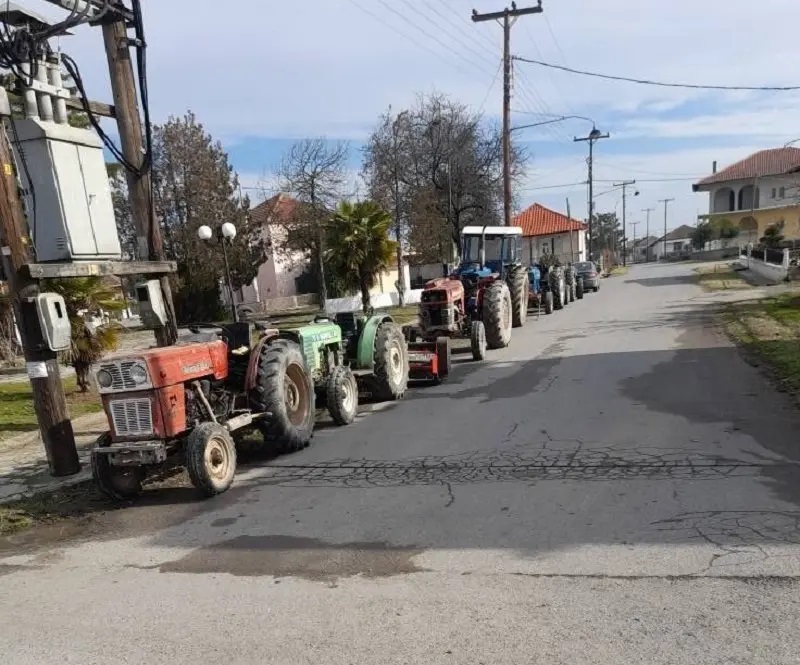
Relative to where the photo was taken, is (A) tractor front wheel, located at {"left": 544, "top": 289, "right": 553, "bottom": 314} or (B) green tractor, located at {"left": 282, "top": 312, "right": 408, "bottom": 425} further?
(A) tractor front wheel, located at {"left": 544, "top": 289, "right": 553, "bottom": 314}

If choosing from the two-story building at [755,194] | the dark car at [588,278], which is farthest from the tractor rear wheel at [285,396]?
the two-story building at [755,194]

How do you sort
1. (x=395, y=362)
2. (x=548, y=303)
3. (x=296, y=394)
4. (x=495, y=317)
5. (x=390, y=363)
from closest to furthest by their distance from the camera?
(x=296, y=394)
(x=390, y=363)
(x=395, y=362)
(x=495, y=317)
(x=548, y=303)

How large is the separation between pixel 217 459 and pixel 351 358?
3883mm

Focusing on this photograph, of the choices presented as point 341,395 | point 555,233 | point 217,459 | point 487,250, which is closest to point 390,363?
point 341,395

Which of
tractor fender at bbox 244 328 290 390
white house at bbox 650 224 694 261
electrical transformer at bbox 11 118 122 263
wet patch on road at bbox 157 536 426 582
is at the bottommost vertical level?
white house at bbox 650 224 694 261

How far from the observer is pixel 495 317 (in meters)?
14.4

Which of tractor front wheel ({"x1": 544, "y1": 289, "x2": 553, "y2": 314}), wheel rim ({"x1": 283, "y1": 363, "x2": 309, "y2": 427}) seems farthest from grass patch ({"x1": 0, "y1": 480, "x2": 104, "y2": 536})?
tractor front wheel ({"x1": 544, "y1": 289, "x2": 553, "y2": 314})

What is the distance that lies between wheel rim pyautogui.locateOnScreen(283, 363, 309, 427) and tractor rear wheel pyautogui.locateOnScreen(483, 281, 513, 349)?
721cm

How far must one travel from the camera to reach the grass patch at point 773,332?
9586 mm

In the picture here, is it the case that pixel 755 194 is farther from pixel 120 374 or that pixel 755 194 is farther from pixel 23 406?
pixel 120 374

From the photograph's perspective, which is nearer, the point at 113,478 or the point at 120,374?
the point at 120,374

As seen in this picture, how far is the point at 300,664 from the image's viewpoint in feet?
10.9

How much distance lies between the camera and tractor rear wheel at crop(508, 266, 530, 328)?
17497 millimetres

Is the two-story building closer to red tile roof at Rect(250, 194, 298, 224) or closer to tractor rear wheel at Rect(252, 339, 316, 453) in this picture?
red tile roof at Rect(250, 194, 298, 224)
